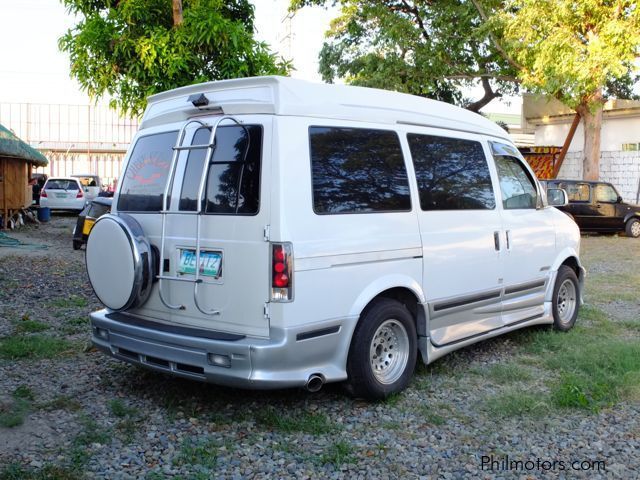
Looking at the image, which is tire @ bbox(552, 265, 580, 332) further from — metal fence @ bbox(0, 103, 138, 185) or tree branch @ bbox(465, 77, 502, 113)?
metal fence @ bbox(0, 103, 138, 185)

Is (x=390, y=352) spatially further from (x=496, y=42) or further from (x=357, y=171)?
(x=496, y=42)

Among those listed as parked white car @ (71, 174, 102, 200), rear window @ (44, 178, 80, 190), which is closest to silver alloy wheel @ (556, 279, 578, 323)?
rear window @ (44, 178, 80, 190)

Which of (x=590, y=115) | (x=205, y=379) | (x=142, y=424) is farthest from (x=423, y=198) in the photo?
(x=590, y=115)

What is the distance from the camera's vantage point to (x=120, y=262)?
463 centimetres

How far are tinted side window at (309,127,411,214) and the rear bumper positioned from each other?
2.81 ft

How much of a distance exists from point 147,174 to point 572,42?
14.4 metres

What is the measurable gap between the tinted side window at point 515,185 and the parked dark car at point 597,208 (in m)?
13.0

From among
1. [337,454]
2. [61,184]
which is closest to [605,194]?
[337,454]

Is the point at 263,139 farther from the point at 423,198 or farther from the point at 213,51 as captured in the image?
the point at 213,51

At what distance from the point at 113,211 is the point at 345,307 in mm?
2161

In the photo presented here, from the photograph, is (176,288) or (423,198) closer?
(176,288)

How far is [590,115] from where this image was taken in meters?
20.0

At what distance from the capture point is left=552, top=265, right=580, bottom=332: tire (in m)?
6.91

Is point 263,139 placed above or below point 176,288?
above
